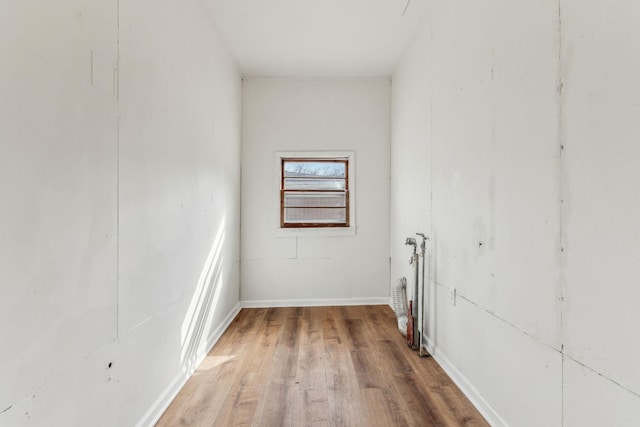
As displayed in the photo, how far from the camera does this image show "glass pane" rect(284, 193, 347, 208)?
176 inches

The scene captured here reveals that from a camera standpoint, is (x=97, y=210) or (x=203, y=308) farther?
(x=203, y=308)

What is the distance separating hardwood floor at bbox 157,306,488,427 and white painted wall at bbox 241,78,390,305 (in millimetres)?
885

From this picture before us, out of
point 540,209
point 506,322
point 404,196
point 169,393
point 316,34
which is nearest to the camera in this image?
point 540,209

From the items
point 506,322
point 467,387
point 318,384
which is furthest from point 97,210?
point 467,387

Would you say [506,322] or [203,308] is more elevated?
[506,322]

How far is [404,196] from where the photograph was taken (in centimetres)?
378

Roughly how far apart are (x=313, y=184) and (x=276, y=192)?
0.51 meters

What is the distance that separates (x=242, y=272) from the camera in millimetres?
4375

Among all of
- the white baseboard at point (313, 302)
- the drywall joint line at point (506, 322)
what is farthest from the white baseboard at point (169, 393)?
the drywall joint line at point (506, 322)

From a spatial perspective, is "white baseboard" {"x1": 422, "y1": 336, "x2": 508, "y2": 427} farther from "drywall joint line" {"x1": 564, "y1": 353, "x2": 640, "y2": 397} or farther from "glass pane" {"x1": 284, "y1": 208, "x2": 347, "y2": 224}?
"glass pane" {"x1": 284, "y1": 208, "x2": 347, "y2": 224}

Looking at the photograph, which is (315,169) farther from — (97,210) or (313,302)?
(97,210)

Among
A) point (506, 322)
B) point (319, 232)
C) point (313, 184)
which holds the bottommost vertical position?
point (506, 322)

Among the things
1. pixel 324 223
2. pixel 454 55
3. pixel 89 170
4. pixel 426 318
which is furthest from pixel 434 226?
pixel 89 170

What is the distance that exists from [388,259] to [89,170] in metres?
3.69
